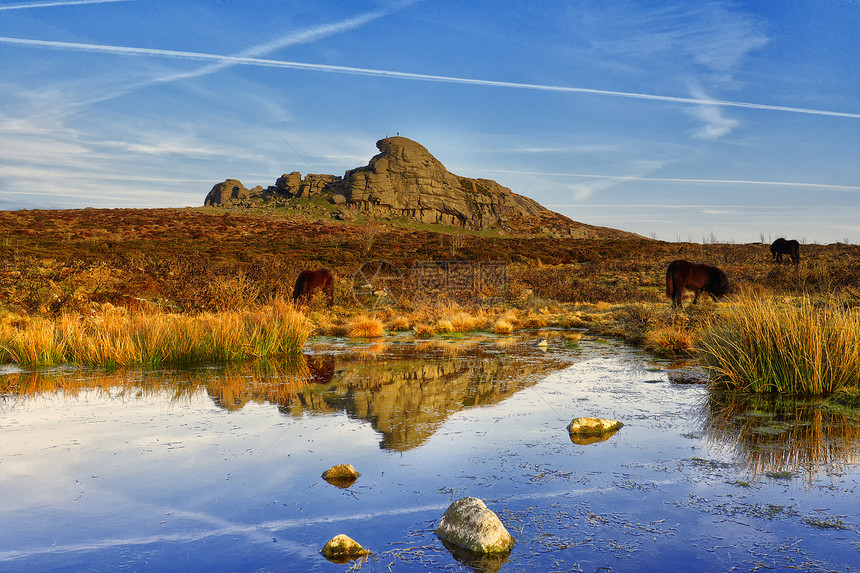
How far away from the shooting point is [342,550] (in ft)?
10.7

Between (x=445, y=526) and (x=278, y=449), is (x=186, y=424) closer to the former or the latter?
(x=278, y=449)

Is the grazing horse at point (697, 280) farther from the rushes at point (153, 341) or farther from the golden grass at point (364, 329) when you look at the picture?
the rushes at point (153, 341)

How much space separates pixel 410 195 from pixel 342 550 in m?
121

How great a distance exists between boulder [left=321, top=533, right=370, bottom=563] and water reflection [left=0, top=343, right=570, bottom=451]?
81.9 inches

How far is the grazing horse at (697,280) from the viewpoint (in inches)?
649

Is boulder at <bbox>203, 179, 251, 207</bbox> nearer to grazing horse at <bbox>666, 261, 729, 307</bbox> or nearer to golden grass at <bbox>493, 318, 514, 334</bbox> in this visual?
golden grass at <bbox>493, 318, 514, 334</bbox>

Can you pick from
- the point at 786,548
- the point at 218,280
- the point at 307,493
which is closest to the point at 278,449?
the point at 307,493

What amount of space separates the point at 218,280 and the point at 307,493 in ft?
45.7

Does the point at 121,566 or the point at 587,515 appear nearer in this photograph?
the point at 121,566

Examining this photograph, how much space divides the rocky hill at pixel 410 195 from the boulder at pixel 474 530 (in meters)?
96.1

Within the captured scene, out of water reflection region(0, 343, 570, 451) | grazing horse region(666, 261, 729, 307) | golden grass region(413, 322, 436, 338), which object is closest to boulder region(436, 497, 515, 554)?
water reflection region(0, 343, 570, 451)

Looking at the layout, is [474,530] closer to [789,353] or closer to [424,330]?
[789,353]

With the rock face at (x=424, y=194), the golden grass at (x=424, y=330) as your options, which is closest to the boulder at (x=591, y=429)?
the golden grass at (x=424, y=330)

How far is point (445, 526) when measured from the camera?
3502 millimetres
